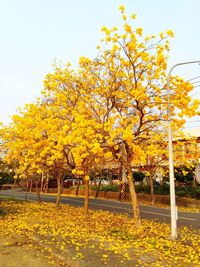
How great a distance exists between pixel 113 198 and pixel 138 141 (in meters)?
23.1

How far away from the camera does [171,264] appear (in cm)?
701

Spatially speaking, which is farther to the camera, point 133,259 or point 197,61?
point 197,61

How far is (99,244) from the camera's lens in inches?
347

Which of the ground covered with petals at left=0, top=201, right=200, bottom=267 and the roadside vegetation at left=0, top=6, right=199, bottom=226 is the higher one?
the roadside vegetation at left=0, top=6, right=199, bottom=226

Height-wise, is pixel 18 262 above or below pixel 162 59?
below

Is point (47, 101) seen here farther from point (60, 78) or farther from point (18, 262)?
point (18, 262)

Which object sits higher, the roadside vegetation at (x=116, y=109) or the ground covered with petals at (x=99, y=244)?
the roadside vegetation at (x=116, y=109)

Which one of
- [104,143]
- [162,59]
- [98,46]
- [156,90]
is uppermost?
[98,46]

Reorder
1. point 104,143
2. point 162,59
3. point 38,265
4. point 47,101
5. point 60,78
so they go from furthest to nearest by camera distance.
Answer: point 47,101
point 60,78
point 104,143
point 162,59
point 38,265

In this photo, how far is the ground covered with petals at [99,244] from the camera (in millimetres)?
7203


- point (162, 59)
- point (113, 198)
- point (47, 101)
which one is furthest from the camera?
point (113, 198)

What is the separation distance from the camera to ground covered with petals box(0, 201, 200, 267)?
23.6 ft

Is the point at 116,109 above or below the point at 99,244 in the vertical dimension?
above

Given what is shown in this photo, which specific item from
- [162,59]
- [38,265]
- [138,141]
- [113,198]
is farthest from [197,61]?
[113,198]
